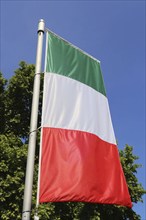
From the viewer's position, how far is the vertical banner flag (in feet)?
21.7

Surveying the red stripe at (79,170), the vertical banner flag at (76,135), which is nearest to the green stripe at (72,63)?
the vertical banner flag at (76,135)

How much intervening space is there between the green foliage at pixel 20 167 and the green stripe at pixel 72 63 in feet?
31.5

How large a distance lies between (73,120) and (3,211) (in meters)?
11.6

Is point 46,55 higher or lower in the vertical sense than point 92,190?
→ higher

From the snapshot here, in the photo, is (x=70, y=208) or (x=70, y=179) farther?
(x=70, y=208)

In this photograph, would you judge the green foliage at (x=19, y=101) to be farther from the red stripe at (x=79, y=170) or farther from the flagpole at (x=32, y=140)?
the red stripe at (x=79, y=170)

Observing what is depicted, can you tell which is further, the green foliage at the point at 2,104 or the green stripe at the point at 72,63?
the green foliage at the point at 2,104

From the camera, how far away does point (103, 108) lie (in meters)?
8.44

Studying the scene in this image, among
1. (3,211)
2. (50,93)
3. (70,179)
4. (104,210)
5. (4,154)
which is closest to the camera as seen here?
(70,179)

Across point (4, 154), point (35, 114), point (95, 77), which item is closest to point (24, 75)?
point (4, 154)

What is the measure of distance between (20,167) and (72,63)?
11.6 meters

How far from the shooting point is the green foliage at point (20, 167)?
59.0 feet

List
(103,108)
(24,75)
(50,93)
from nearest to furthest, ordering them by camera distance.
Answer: (50,93) < (103,108) < (24,75)

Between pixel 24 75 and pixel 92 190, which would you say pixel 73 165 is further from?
pixel 24 75
